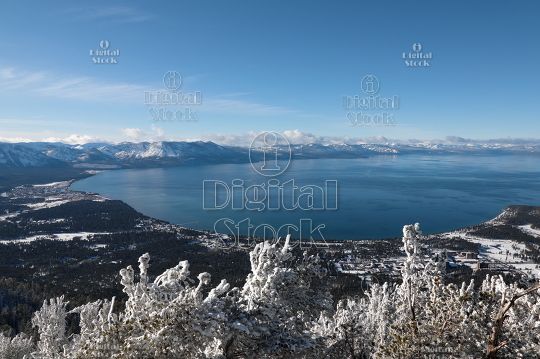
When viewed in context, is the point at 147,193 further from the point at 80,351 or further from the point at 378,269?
the point at 80,351

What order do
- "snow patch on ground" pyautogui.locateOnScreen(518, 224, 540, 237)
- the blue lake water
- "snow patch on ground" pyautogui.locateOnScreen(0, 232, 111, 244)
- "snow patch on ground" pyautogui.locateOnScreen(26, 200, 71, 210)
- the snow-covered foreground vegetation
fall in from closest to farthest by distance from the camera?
the snow-covered foreground vegetation → "snow patch on ground" pyautogui.locateOnScreen(0, 232, 111, 244) → the blue lake water → "snow patch on ground" pyautogui.locateOnScreen(518, 224, 540, 237) → "snow patch on ground" pyautogui.locateOnScreen(26, 200, 71, 210)

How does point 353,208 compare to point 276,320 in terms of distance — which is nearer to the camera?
point 276,320

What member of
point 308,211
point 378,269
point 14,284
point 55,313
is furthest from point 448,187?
point 55,313

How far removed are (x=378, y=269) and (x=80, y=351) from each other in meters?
81.1

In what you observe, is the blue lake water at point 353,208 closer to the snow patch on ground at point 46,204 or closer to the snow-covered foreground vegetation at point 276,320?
the snow patch on ground at point 46,204

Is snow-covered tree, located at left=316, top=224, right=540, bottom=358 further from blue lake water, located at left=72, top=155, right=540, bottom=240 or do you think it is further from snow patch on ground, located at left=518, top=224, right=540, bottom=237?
snow patch on ground, located at left=518, top=224, right=540, bottom=237

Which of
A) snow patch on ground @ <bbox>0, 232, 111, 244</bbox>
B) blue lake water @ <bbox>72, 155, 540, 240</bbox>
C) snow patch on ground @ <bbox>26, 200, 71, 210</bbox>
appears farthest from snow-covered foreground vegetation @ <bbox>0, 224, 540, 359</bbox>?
snow patch on ground @ <bbox>26, 200, 71, 210</bbox>

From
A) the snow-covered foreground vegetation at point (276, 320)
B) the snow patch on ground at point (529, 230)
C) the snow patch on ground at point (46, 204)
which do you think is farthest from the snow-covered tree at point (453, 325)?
the snow patch on ground at point (46, 204)

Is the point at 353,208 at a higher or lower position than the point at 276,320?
lower

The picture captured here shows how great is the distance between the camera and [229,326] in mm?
7312

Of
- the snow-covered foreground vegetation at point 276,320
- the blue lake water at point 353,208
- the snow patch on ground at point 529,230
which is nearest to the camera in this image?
the snow-covered foreground vegetation at point 276,320

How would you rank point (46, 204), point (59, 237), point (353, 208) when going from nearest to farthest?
point (59, 237)
point (353, 208)
point (46, 204)

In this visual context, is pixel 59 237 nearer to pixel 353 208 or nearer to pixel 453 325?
pixel 353 208

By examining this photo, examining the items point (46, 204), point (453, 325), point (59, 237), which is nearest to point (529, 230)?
point (59, 237)
